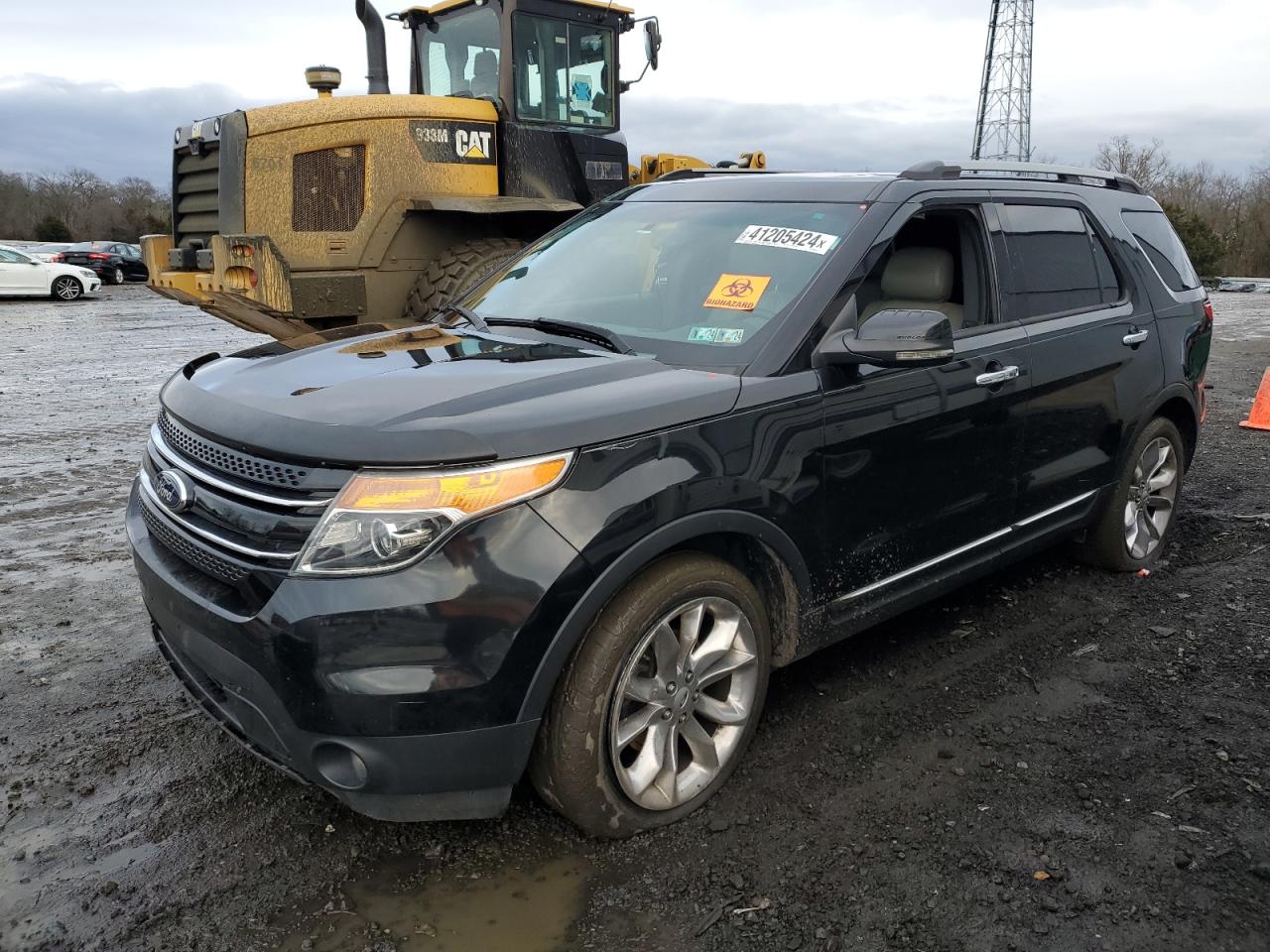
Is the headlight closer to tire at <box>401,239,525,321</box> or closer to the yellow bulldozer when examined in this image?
the yellow bulldozer

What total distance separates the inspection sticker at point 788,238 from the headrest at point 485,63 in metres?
5.65

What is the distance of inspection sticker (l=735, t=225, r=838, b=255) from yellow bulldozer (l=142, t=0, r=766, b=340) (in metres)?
3.87

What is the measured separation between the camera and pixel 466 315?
13.0 ft

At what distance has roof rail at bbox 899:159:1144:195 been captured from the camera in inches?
149

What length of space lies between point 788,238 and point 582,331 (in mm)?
776

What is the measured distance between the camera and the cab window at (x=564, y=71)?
8.30 meters

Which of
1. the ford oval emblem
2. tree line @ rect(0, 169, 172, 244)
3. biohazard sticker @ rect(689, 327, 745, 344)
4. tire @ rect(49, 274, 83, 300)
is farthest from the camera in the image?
tree line @ rect(0, 169, 172, 244)

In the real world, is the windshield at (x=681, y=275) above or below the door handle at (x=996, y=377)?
above

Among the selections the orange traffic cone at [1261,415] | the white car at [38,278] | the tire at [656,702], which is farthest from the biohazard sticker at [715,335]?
the white car at [38,278]

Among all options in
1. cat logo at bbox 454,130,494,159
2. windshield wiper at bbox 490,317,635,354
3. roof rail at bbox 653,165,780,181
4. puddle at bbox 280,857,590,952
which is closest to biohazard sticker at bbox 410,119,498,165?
cat logo at bbox 454,130,494,159

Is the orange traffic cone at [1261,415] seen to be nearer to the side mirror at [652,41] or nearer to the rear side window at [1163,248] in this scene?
the rear side window at [1163,248]

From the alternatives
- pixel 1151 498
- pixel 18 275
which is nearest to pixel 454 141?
pixel 1151 498

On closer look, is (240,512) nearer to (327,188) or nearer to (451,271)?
(451,271)

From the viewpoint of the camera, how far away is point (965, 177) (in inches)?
155
